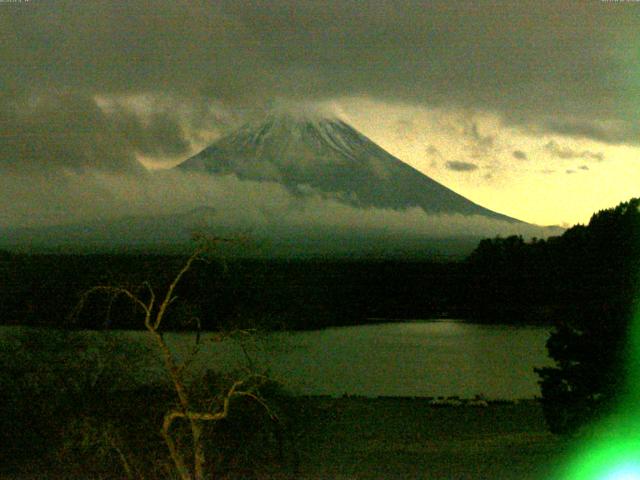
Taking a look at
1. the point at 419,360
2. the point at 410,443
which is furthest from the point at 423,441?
the point at 419,360

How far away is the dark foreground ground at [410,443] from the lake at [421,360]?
4.50ft

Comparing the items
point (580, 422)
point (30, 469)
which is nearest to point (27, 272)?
point (30, 469)

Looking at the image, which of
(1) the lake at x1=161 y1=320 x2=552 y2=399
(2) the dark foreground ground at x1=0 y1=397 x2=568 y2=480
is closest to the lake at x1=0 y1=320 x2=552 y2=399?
(1) the lake at x1=161 y1=320 x2=552 y2=399

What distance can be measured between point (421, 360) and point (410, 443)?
8535mm

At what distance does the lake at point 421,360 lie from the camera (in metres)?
15.0

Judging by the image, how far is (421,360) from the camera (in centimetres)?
1892

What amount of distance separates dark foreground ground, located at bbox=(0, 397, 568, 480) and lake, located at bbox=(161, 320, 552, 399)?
1372 mm

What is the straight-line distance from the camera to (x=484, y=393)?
16.2 m

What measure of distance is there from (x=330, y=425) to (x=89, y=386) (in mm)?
4348

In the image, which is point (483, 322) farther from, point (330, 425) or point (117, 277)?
point (117, 277)

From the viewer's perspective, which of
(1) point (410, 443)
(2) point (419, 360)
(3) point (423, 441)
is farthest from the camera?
(2) point (419, 360)

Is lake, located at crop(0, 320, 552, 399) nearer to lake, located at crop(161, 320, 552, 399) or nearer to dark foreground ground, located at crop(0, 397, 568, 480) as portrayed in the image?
lake, located at crop(161, 320, 552, 399)

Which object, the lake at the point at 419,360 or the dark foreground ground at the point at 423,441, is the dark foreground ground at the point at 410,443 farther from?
the lake at the point at 419,360

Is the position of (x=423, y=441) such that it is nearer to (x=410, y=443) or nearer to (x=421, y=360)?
(x=410, y=443)
